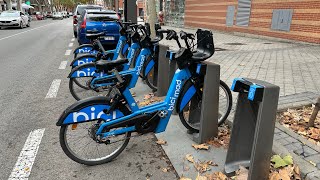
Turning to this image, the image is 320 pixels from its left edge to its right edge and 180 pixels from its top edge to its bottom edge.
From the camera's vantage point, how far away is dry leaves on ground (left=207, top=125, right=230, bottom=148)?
11.6 ft

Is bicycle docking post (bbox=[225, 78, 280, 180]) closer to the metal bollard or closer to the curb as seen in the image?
the curb

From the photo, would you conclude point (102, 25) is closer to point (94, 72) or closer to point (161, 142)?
point (94, 72)

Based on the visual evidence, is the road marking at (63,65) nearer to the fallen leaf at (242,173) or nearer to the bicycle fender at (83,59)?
the bicycle fender at (83,59)

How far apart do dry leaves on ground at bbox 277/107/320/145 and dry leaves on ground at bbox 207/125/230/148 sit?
2.50 feet

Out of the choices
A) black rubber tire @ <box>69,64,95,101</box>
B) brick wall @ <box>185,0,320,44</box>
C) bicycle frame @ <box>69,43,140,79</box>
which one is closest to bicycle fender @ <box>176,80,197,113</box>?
bicycle frame @ <box>69,43,140,79</box>

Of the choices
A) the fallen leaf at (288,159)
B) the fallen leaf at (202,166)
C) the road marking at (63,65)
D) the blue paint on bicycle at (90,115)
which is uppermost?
the blue paint on bicycle at (90,115)

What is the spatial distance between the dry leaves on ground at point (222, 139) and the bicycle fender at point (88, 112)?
1.25 m

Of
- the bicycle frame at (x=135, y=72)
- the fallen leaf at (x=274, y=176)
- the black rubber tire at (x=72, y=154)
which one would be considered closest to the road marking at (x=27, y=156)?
the black rubber tire at (x=72, y=154)

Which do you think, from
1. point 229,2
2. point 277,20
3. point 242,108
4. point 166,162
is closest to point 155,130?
point 166,162

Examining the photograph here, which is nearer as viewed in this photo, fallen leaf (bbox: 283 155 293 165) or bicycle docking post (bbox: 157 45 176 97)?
fallen leaf (bbox: 283 155 293 165)

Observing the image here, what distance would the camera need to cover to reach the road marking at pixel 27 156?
296 centimetres

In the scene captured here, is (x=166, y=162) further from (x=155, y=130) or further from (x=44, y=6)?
(x=44, y=6)

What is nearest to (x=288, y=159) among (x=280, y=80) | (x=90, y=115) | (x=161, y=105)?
(x=161, y=105)

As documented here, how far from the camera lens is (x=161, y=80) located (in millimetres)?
5230
